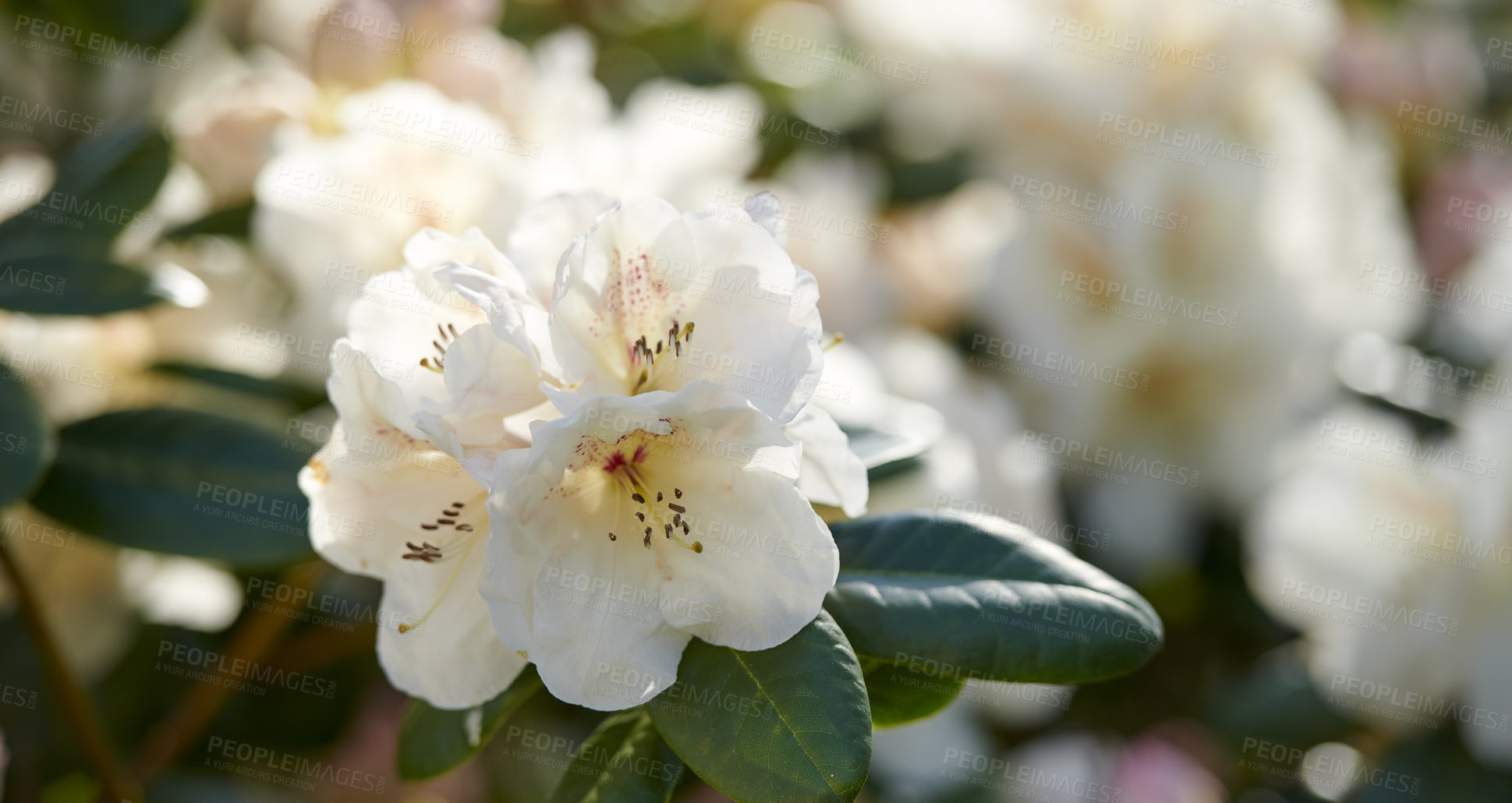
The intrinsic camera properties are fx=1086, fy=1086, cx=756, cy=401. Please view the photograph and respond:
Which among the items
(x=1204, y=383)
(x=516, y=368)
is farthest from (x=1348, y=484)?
(x=516, y=368)

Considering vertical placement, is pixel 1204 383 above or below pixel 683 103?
below

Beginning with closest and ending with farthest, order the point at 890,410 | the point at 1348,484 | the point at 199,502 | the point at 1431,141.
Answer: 1. the point at 199,502
2. the point at 890,410
3. the point at 1348,484
4. the point at 1431,141

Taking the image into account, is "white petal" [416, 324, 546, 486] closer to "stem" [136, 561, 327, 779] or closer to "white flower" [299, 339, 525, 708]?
"white flower" [299, 339, 525, 708]

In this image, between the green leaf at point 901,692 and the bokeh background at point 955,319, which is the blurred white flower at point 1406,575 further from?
the green leaf at point 901,692

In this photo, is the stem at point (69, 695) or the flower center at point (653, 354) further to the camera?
the stem at point (69, 695)

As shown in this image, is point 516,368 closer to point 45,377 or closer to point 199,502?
point 199,502

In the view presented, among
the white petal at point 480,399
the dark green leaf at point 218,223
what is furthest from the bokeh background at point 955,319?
the white petal at point 480,399

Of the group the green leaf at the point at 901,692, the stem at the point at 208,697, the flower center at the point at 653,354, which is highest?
the flower center at the point at 653,354
